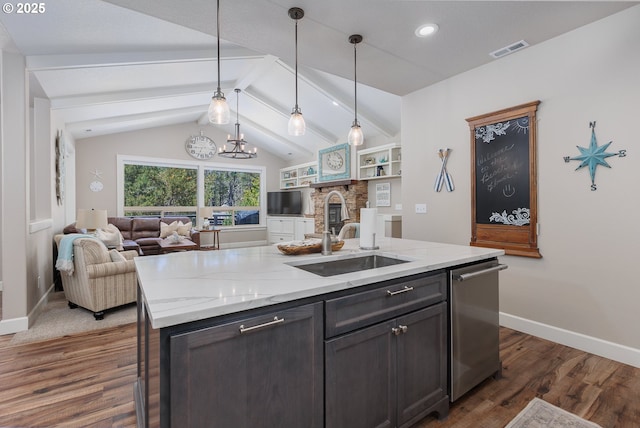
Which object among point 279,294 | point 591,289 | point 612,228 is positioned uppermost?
point 612,228

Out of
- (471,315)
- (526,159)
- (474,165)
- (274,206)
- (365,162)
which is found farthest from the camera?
(274,206)

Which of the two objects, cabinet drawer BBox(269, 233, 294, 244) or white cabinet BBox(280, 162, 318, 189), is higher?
Result: white cabinet BBox(280, 162, 318, 189)

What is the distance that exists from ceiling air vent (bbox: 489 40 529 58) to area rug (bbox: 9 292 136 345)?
14.8 feet

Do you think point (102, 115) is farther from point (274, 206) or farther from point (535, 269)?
point (535, 269)

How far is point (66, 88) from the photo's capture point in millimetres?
3762

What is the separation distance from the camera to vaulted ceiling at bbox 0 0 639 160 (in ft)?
7.29

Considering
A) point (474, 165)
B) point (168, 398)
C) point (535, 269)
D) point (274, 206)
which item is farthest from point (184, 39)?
point (274, 206)

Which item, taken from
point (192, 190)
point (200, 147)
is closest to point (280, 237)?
point (192, 190)

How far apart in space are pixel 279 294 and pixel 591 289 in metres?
2.75

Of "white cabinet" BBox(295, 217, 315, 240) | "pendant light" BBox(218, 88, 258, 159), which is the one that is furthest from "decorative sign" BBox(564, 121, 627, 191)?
"white cabinet" BBox(295, 217, 315, 240)

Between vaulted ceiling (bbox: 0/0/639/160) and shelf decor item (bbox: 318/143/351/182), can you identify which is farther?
shelf decor item (bbox: 318/143/351/182)

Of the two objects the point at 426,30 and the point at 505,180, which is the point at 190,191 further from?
the point at 505,180

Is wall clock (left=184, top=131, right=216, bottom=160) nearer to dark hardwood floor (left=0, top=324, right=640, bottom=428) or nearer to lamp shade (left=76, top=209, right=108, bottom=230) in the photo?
lamp shade (left=76, top=209, right=108, bottom=230)

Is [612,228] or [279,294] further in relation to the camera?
[612,228]
